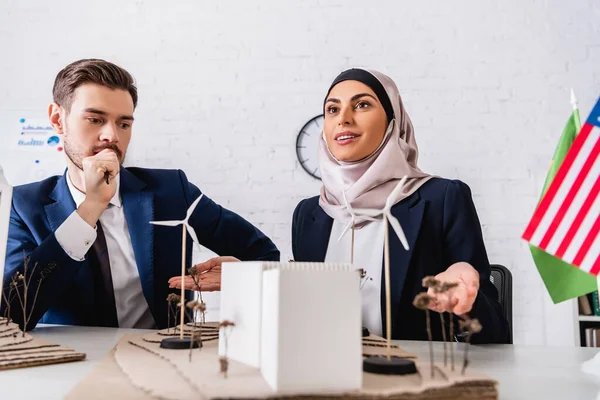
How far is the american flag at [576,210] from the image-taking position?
0.97 m

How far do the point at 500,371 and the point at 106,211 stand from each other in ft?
4.76

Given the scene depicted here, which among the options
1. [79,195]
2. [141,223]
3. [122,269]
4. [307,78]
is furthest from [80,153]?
[307,78]

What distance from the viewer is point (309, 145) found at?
385 cm

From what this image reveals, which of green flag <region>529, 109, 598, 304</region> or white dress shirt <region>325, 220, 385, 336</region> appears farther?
white dress shirt <region>325, 220, 385, 336</region>

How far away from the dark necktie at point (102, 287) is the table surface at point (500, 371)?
43 centimetres

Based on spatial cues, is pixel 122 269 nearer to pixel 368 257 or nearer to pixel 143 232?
pixel 143 232

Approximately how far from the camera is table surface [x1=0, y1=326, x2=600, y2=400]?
0.80m

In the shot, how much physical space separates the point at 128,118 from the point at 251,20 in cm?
231

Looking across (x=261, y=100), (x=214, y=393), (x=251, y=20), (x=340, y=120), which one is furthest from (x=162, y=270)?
(x=251, y=20)

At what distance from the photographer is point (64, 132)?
1981 millimetres

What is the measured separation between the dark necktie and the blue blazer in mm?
27

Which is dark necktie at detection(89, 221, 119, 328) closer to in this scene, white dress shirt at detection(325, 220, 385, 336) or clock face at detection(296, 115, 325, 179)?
white dress shirt at detection(325, 220, 385, 336)

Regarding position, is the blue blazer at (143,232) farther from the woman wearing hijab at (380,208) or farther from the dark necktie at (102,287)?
the woman wearing hijab at (380,208)

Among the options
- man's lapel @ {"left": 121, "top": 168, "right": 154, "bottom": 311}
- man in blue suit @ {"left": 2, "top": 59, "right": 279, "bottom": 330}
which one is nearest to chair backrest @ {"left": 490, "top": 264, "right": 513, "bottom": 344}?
man in blue suit @ {"left": 2, "top": 59, "right": 279, "bottom": 330}
